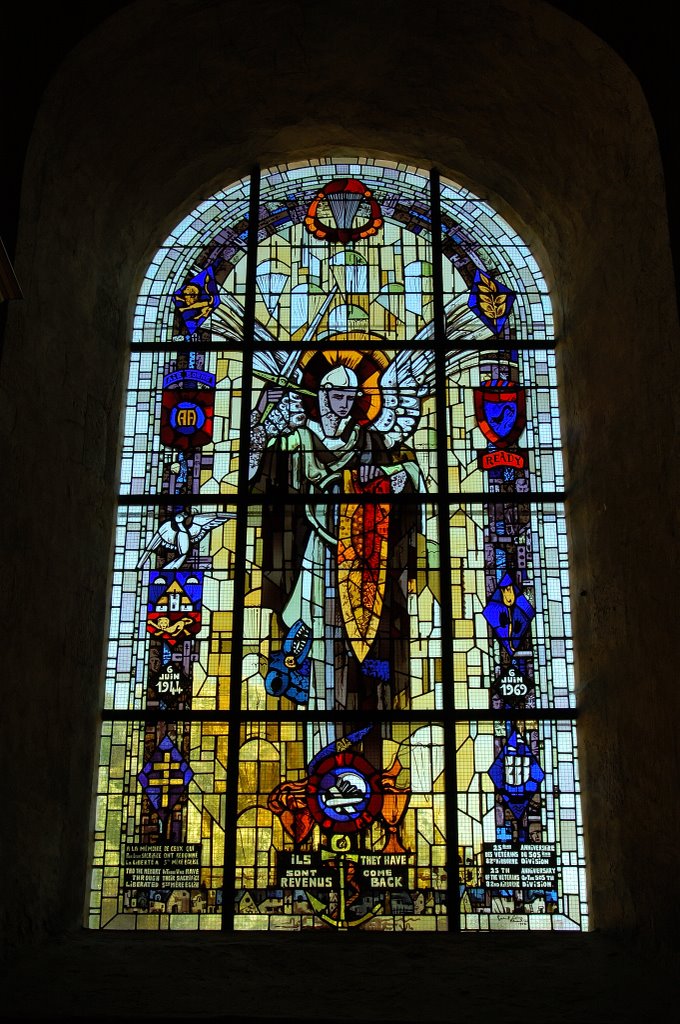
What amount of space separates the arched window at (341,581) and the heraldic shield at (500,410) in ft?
0.04

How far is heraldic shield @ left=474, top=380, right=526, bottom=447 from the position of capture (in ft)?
23.3

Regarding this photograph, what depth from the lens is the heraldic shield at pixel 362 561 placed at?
21.8 ft

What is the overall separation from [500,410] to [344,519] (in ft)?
3.53

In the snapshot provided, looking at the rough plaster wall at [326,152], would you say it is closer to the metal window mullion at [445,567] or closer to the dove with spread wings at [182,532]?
the dove with spread wings at [182,532]

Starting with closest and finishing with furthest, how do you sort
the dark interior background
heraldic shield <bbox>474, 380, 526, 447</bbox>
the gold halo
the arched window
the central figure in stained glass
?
the dark interior background, the arched window, the central figure in stained glass, heraldic shield <bbox>474, 380, 526, 447</bbox>, the gold halo

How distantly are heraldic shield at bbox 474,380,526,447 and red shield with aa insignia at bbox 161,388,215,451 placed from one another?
58.0 inches

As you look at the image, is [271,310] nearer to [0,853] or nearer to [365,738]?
[365,738]

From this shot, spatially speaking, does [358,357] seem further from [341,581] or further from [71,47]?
[71,47]

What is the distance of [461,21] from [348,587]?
2.96 meters

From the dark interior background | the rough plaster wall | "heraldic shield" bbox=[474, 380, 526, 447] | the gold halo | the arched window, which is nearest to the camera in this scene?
the rough plaster wall

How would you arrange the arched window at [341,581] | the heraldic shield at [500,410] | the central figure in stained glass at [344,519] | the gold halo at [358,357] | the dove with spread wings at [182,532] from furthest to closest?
the gold halo at [358,357], the heraldic shield at [500,410], the dove with spread wings at [182,532], the central figure in stained glass at [344,519], the arched window at [341,581]

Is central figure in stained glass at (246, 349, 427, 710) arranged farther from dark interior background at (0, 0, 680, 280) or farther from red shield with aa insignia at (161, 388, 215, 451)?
dark interior background at (0, 0, 680, 280)

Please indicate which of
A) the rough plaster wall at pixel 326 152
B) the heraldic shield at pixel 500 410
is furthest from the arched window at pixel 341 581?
the rough plaster wall at pixel 326 152

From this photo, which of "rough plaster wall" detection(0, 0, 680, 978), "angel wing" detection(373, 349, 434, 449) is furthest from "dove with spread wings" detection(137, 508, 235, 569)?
"angel wing" detection(373, 349, 434, 449)
